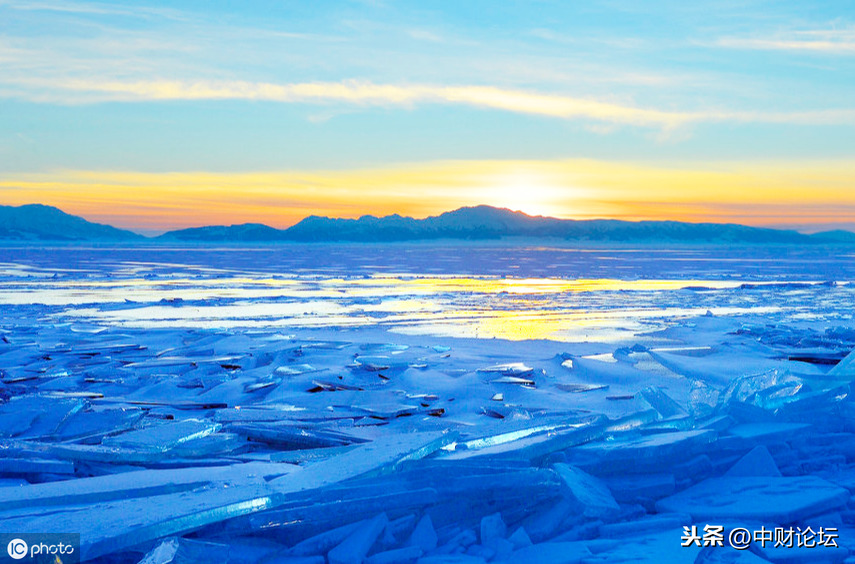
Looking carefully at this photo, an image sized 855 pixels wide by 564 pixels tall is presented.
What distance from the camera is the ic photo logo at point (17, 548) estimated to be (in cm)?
221

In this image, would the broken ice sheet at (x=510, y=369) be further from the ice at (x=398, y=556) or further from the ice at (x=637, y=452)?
the ice at (x=398, y=556)

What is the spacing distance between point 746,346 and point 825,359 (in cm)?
75

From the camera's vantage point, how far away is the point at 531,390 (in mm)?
4984

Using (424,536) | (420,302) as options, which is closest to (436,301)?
(420,302)

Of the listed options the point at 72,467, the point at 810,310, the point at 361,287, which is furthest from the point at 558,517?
the point at 361,287

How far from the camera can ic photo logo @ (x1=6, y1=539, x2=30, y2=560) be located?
221 centimetres

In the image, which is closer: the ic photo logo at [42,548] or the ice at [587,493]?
the ic photo logo at [42,548]

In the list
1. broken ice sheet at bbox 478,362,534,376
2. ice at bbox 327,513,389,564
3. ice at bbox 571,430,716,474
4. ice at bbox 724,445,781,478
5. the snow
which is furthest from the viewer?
broken ice sheet at bbox 478,362,534,376

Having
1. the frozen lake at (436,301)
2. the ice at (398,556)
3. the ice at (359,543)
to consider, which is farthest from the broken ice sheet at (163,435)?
the frozen lake at (436,301)

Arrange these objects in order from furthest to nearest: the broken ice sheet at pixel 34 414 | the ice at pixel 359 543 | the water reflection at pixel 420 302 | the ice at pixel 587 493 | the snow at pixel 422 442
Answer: the water reflection at pixel 420 302, the broken ice sheet at pixel 34 414, the ice at pixel 587 493, the snow at pixel 422 442, the ice at pixel 359 543

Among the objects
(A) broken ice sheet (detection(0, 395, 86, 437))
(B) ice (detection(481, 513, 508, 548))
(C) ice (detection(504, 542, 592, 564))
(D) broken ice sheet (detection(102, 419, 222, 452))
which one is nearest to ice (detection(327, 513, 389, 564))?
(B) ice (detection(481, 513, 508, 548))

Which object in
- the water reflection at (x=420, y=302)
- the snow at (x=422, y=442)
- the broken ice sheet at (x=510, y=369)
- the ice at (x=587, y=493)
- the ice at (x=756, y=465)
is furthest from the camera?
the water reflection at (x=420, y=302)

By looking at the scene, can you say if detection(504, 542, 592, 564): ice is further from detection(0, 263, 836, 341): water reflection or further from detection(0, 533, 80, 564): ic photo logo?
detection(0, 263, 836, 341): water reflection

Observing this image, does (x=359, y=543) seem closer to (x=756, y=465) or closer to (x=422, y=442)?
(x=422, y=442)
